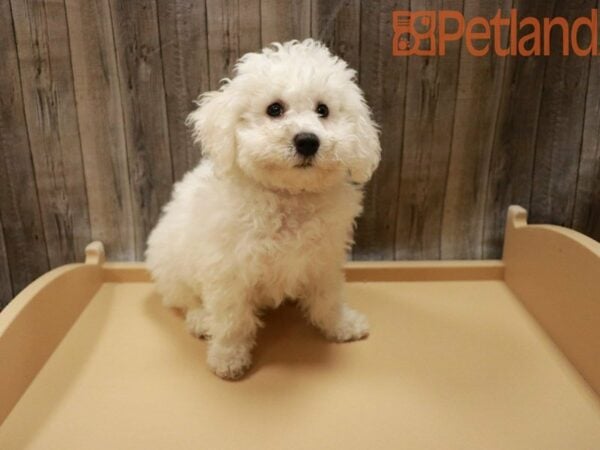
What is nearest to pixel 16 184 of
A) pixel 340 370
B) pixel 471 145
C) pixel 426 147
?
pixel 340 370

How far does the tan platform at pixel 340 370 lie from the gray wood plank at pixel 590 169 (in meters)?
0.26

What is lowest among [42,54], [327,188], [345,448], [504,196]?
[345,448]

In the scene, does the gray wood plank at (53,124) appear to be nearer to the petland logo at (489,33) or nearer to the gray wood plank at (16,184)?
the gray wood plank at (16,184)

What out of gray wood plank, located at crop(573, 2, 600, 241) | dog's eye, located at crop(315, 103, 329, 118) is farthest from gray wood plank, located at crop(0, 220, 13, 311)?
gray wood plank, located at crop(573, 2, 600, 241)

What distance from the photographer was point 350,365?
5.17ft

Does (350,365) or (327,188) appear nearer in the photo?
(327,188)

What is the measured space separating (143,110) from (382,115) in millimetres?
821

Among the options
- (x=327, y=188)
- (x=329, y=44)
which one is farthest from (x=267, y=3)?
(x=327, y=188)

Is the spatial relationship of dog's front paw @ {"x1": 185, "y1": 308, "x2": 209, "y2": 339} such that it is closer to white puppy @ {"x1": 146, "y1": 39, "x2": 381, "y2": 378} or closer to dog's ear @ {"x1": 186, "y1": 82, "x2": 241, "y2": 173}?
white puppy @ {"x1": 146, "y1": 39, "x2": 381, "y2": 378}

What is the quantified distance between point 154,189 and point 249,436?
1.00 m

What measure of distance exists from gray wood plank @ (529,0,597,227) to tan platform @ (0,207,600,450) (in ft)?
0.54

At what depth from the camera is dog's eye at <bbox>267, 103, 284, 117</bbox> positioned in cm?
138

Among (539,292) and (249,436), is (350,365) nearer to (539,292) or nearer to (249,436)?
(249,436)

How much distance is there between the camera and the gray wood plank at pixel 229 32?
1739 mm
